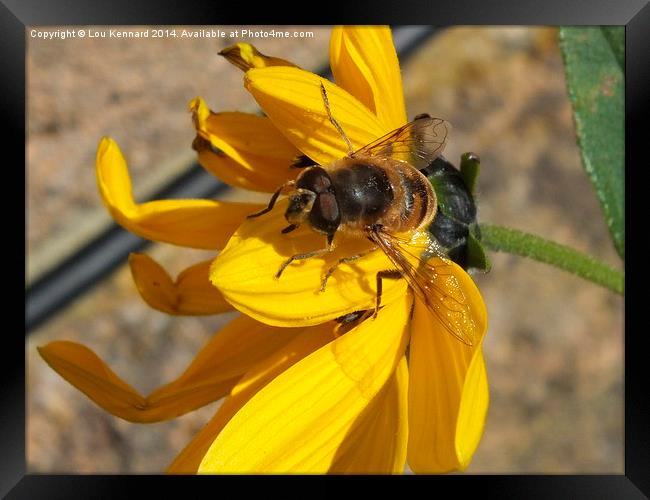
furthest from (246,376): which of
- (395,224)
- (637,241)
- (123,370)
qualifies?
(123,370)

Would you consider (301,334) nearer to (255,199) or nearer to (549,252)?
(549,252)

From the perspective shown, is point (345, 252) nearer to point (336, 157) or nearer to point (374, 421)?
point (336, 157)

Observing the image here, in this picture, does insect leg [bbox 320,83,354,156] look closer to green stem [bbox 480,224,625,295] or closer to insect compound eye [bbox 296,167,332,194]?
insect compound eye [bbox 296,167,332,194]

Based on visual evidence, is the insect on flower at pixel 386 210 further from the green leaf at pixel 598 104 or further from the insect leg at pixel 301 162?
the green leaf at pixel 598 104

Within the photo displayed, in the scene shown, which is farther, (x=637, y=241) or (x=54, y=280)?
(x=54, y=280)

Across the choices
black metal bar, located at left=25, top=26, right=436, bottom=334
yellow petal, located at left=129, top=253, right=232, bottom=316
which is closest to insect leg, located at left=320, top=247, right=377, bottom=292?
yellow petal, located at left=129, top=253, right=232, bottom=316

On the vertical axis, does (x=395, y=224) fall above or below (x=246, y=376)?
above
